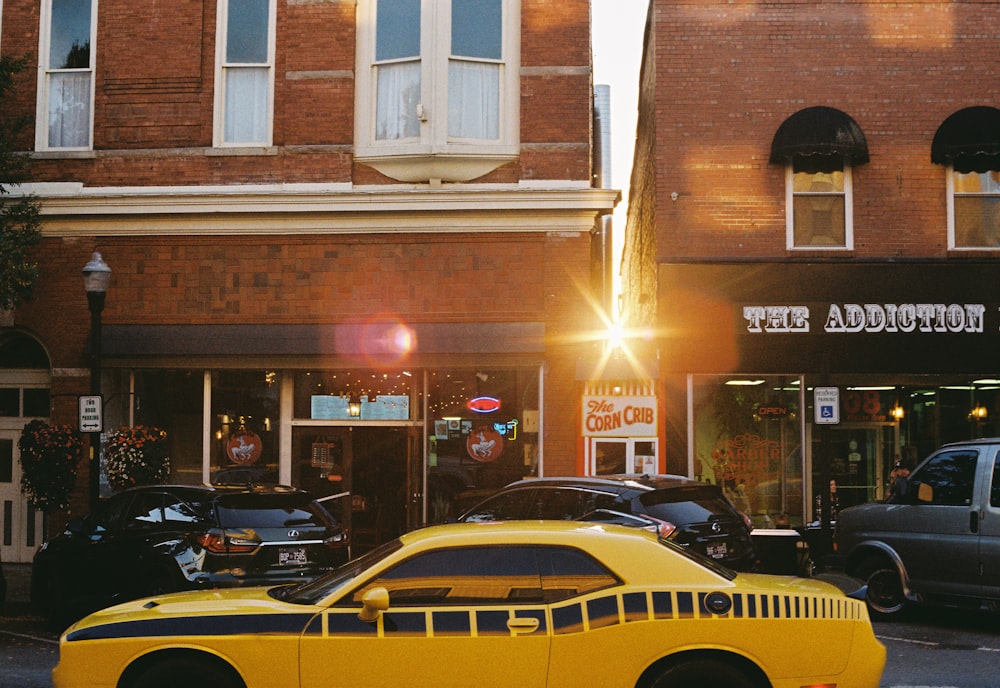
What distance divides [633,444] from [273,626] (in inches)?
408

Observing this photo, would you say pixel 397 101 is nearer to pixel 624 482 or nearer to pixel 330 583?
pixel 624 482

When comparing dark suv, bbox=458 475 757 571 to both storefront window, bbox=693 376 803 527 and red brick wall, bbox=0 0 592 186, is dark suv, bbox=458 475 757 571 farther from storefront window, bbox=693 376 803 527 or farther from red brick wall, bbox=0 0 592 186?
red brick wall, bbox=0 0 592 186

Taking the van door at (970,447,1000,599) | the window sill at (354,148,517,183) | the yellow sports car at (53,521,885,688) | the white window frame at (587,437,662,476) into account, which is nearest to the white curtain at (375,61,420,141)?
the window sill at (354,148,517,183)

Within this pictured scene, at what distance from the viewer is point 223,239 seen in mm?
16234

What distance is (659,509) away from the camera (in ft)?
33.7

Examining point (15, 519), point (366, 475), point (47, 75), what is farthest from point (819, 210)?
point (15, 519)

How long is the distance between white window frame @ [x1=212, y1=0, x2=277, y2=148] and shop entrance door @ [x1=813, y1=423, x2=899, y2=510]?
10.3 m

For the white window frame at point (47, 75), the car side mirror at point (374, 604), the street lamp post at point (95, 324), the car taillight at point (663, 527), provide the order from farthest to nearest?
the white window frame at point (47, 75) < the street lamp post at point (95, 324) < the car taillight at point (663, 527) < the car side mirror at point (374, 604)

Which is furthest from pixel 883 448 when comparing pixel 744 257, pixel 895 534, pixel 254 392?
pixel 254 392

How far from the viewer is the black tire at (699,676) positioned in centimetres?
602

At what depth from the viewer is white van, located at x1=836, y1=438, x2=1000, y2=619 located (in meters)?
10.6

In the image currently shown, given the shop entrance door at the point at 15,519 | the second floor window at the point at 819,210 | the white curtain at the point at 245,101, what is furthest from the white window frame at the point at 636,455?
the shop entrance door at the point at 15,519

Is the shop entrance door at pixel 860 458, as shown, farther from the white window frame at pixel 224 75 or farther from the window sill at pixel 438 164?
the white window frame at pixel 224 75

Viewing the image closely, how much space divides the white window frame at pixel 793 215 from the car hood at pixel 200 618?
12.0 meters
